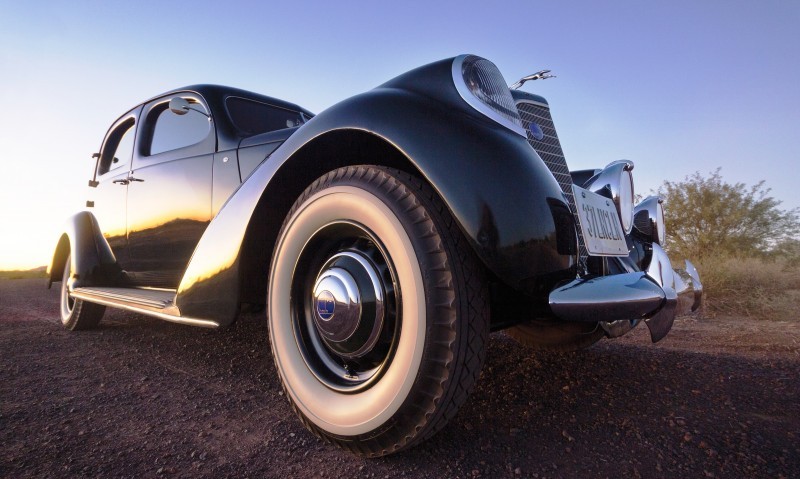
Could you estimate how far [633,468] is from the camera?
1252 mm

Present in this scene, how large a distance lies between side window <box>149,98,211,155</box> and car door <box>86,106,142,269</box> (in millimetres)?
236

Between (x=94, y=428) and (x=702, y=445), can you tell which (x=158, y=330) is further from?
(x=702, y=445)

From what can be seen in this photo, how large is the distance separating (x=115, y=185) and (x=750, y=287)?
7.03 meters

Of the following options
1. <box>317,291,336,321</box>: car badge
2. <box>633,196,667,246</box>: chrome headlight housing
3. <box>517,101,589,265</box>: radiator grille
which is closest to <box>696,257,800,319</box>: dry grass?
<box>633,196,667,246</box>: chrome headlight housing

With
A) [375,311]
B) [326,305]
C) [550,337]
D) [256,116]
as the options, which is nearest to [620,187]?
[550,337]

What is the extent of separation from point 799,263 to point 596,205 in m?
7.25

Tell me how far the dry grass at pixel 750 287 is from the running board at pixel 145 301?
17.4 ft

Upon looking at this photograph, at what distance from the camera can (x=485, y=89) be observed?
1.54m

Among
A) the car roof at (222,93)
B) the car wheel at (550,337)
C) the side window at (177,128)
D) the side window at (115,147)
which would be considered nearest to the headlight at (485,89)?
the car wheel at (550,337)

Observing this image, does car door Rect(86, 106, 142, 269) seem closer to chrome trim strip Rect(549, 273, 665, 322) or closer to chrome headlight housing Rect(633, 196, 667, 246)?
chrome trim strip Rect(549, 273, 665, 322)

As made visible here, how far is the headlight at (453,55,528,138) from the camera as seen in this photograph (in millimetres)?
1462

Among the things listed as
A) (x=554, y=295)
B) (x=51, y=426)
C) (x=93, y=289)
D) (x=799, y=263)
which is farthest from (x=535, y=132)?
(x=799, y=263)

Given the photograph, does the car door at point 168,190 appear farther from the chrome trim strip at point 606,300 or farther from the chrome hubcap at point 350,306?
the chrome trim strip at point 606,300

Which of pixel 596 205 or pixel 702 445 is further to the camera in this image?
pixel 596 205
